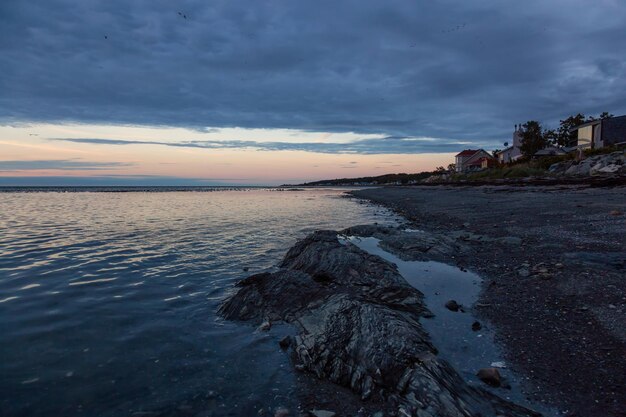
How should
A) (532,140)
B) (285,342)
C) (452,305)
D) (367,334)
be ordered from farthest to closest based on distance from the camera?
(532,140) → (452,305) → (285,342) → (367,334)

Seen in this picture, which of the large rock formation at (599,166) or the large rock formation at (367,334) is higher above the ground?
the large rock formation at (599,166)

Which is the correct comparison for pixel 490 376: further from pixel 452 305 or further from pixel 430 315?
pixel 452 305

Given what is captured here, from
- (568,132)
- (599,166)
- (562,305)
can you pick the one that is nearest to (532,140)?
(568,132)

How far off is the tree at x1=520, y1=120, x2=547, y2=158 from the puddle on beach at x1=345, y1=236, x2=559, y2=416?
67918mm

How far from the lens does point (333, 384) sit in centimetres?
438

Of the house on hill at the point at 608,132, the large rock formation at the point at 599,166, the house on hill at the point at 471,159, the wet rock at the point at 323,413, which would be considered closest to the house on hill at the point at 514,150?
the house on hill at the point at 471,159

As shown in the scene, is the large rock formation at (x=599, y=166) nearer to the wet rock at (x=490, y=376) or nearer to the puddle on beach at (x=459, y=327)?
the puddle on beach at (x=459, y=327)

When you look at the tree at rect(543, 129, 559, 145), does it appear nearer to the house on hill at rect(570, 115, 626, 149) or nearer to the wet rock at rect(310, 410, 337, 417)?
the house on hill at rect(570, 115, 626, 149)

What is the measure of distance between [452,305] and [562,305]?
1.67m

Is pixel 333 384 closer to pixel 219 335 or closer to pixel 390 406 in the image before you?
pixel 390 406

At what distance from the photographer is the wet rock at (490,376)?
13.5ft

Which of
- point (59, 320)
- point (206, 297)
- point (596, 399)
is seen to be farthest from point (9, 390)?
point (596, 399)

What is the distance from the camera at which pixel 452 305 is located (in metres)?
6.51

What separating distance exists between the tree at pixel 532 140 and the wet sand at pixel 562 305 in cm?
6227
